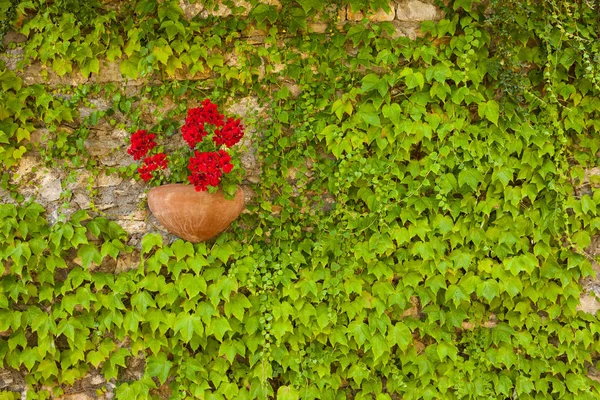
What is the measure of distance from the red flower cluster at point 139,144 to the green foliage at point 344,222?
264mm

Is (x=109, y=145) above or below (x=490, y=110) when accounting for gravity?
below

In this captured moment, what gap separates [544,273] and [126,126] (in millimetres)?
2594

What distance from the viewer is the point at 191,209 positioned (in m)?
2.98

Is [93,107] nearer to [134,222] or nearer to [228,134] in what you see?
[134,222]

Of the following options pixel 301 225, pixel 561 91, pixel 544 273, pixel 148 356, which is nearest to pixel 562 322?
pixel 544 273

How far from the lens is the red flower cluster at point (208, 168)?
290cm

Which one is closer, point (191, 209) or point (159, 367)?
point (191, 209)

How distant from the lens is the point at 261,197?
3.30 meters

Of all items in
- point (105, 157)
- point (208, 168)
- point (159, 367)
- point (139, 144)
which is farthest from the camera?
point (105, 157)

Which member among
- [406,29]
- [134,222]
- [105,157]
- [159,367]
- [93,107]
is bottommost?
[159,367]

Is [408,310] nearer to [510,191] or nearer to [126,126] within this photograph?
[510,191]

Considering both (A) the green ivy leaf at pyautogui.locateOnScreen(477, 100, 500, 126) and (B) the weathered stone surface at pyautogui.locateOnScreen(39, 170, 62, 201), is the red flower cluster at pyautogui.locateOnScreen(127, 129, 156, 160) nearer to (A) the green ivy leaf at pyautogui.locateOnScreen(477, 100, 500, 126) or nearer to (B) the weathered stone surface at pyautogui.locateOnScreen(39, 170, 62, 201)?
(B) the weathered stone surface at pyautogui.locateOnScreen(39, 170, 62, 201)

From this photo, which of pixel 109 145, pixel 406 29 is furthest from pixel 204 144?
pixel 406 29

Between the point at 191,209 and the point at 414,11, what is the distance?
5.80 ft
